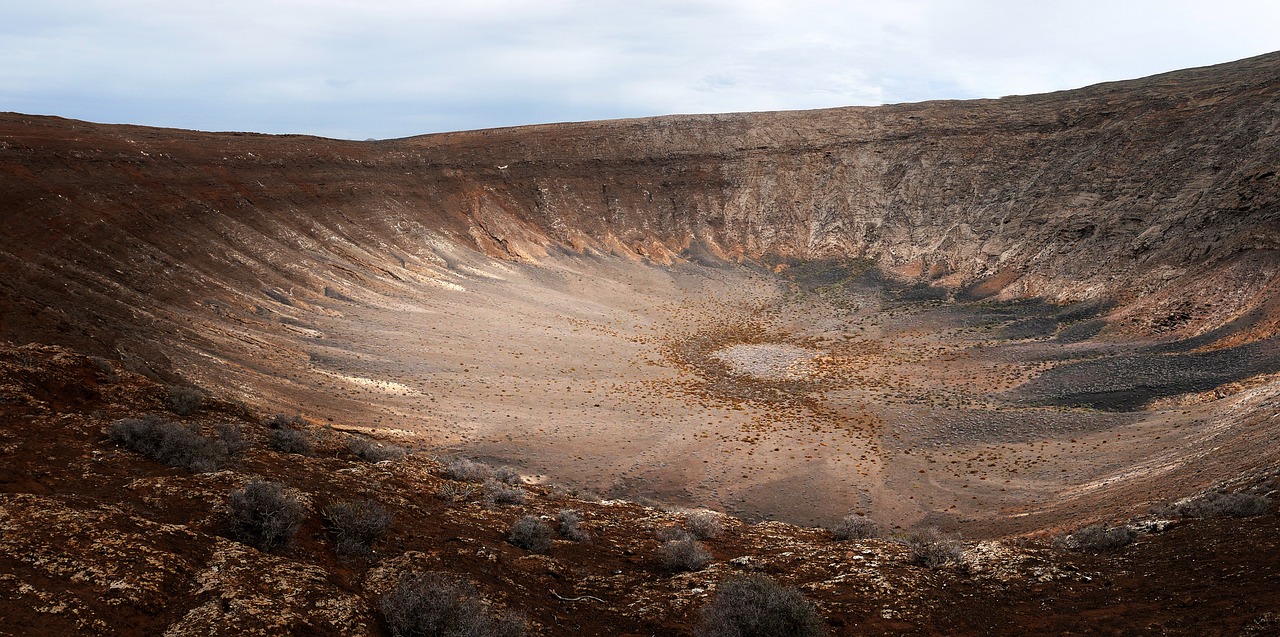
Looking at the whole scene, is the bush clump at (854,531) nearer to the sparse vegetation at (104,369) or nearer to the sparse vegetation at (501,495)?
the sparse vegetation at (501,495)

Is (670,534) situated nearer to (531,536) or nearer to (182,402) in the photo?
(531,536)

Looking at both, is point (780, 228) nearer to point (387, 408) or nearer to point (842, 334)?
point (842, 334)

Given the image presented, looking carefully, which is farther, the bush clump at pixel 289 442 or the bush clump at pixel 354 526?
the bush clump at pixel 289 442

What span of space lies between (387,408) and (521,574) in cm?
1457

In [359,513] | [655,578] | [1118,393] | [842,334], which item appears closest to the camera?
[359,513]

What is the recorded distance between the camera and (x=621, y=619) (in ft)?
27.0

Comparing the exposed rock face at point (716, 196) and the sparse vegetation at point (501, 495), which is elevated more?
the exposed rock face at point (716, 196)

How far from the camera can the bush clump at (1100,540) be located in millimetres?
9971

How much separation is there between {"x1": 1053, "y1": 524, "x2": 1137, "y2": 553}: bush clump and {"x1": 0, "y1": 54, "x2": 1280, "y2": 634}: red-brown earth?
29 cm

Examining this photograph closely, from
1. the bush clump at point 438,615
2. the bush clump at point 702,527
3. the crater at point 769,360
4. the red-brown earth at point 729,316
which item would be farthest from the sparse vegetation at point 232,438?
the crater at point 769,360

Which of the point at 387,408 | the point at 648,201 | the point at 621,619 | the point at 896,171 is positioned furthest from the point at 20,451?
the point at 896,171

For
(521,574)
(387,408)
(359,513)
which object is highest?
(359,513)

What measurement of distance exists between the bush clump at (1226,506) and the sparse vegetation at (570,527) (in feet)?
31.0

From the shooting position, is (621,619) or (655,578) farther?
(655,578)
